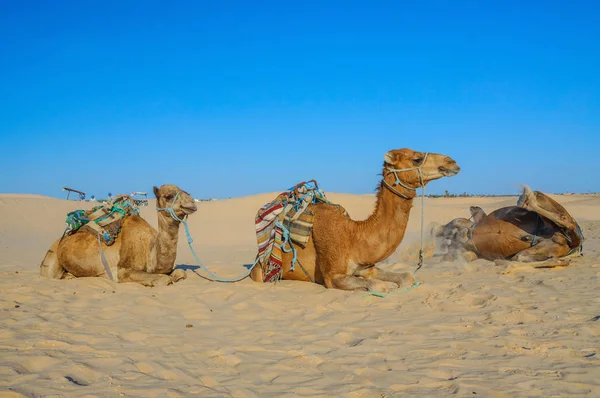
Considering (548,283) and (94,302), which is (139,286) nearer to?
(94,302)

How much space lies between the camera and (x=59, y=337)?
4254 millimetres

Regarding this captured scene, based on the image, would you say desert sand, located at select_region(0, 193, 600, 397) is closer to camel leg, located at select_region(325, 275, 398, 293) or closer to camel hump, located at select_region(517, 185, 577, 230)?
camel leg, located at select_region(325, 275, 398, 293)

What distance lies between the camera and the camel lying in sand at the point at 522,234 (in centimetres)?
819

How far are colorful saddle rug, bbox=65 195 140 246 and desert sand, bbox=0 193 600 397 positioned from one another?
0.69 metres

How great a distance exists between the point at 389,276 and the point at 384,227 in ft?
2.69

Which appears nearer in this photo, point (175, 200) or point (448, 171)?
point (448, 171)

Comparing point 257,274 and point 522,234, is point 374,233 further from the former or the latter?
point 522,234

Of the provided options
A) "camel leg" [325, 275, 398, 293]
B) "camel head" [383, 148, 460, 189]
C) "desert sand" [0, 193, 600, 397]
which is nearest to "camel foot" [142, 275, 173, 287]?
"desert sand" [0, 193, 600, 397]

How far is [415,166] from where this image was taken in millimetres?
6145

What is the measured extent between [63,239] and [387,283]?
15.3 ft

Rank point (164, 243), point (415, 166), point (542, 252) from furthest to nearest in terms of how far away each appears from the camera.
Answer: point (542, 252) < point (164, 243) < point (415, 166)

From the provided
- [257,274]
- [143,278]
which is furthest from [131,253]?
[257,274]

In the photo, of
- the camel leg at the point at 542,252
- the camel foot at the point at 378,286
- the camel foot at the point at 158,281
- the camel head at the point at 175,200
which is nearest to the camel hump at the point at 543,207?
the camel leg at the point at 542,252

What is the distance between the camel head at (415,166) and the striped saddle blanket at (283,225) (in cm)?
111
